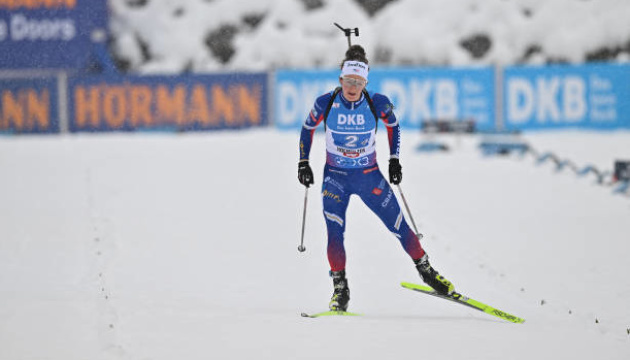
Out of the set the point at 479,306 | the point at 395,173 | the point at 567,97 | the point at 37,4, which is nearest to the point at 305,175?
the point at 395,173

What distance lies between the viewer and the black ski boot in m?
6.65

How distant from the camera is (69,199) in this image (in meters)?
13.4

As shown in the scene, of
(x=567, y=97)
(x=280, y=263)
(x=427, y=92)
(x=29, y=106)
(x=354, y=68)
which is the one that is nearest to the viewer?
(x=354, y=68)

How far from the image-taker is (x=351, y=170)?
6758 mm

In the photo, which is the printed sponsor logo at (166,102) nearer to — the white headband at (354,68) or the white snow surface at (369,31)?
the white snow surface at (369,31)

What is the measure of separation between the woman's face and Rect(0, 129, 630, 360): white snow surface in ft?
5.56

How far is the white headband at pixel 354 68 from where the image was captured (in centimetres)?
657

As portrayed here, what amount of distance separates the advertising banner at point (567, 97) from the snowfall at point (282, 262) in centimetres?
476

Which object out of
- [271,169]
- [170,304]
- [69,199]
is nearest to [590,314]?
[170,304]

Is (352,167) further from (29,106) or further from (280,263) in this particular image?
(29,106)

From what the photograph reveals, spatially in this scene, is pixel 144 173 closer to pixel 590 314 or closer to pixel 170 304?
pixel 170 304

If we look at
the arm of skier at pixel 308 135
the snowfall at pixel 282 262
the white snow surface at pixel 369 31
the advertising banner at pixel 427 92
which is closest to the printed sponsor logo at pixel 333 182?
the arm of skier at pixel 308 135

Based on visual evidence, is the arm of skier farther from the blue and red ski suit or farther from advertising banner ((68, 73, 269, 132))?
advertising banner ((68, 73, 269, 132))

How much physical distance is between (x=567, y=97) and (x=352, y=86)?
17.6 m
